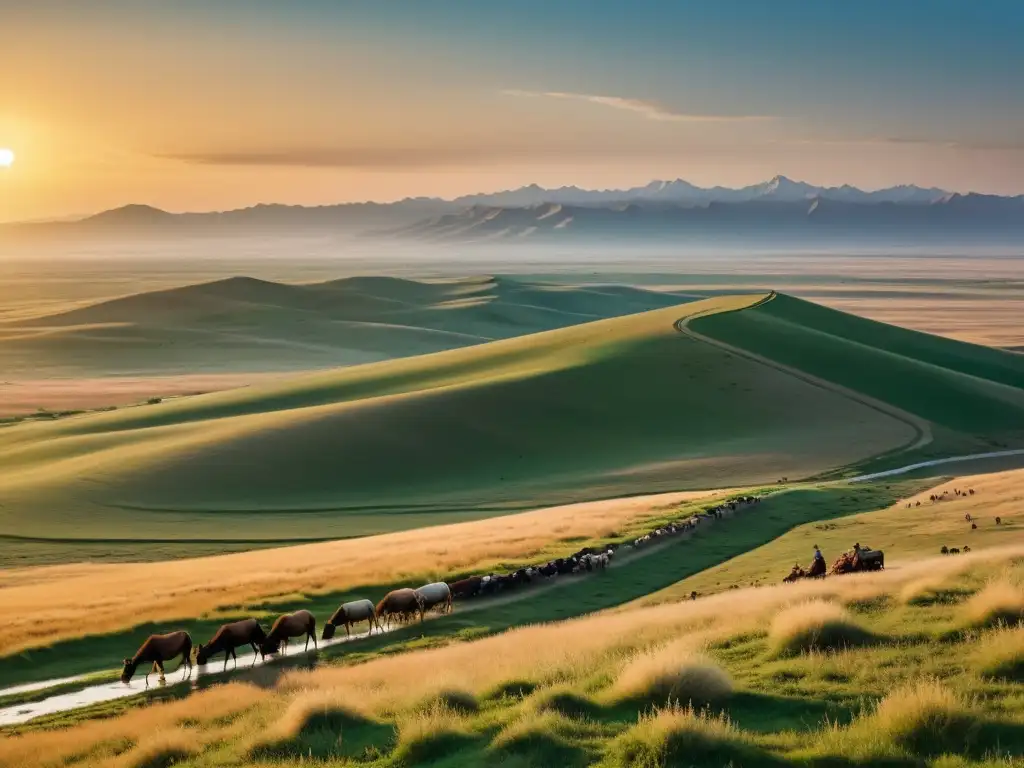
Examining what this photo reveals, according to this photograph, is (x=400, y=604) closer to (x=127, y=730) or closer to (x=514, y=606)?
(x=514, y=606)

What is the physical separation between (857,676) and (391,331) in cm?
18363

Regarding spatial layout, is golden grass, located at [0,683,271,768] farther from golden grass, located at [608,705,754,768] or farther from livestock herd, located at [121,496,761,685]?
golden grass, located at [608,705,754,768]

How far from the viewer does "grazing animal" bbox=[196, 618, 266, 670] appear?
2467cm

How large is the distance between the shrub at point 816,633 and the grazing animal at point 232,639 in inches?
512

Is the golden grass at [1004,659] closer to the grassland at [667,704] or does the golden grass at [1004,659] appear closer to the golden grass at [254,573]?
the grassland at [667,704]

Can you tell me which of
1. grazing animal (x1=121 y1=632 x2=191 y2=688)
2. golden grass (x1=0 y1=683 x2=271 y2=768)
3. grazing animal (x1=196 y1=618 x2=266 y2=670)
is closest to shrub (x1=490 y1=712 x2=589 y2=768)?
golden grass (x1=0 y1=683 x2=271 y2=768)

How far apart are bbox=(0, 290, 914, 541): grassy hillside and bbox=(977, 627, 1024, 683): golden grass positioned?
42406 millimetres

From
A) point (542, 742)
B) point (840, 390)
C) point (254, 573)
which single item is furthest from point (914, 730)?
point (840, 390)

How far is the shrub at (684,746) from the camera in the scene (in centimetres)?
1220

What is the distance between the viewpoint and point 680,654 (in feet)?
50.8

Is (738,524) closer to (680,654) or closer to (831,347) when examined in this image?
(680,654)

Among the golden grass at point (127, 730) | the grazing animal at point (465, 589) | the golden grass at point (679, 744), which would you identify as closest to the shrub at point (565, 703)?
the golden grass at point (679, 744)

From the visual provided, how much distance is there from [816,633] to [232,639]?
46.1 ft

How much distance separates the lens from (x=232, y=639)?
24641mm
